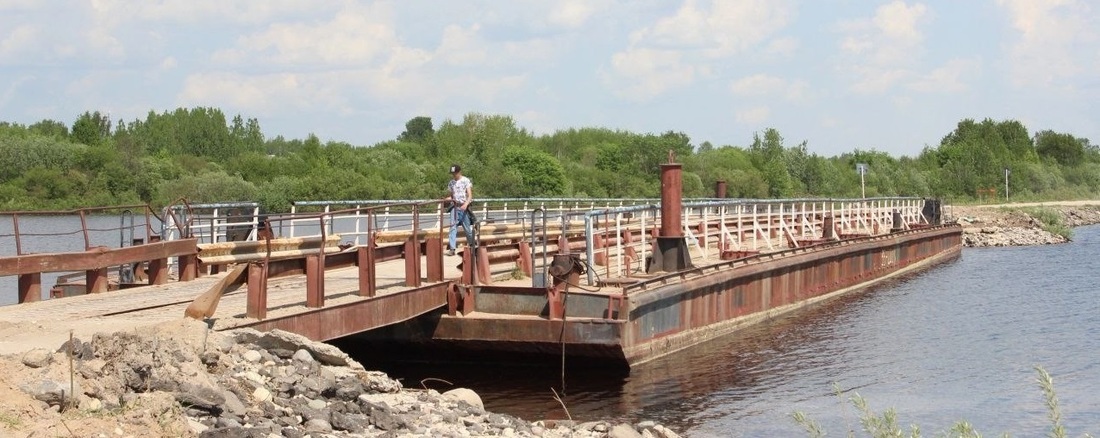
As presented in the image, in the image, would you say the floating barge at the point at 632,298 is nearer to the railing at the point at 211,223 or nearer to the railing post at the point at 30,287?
the railing at the point at 211,223

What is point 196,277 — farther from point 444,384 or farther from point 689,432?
point 689,432

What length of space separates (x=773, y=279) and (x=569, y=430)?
1434 centimetres

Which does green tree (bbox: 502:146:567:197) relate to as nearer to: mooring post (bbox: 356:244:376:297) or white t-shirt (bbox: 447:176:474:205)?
white t-shirt (bbox: 447:176:474:205)

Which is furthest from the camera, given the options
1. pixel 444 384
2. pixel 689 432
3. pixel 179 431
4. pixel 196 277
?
pixel 196 277

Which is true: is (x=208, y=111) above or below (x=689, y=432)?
above

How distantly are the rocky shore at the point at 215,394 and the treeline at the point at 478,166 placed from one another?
110 feet

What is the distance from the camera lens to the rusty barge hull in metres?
18.4

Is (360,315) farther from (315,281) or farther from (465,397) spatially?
(465,397)

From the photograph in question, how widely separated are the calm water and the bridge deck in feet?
5.59

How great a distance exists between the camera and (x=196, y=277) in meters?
20.2

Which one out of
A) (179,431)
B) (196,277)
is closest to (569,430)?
(179,431)

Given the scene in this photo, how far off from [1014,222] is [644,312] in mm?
59757

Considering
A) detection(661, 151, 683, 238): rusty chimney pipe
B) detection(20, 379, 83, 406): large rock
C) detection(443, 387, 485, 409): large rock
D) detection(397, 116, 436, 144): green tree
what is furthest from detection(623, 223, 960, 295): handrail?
detection(397, 116, 436, 144): green tree

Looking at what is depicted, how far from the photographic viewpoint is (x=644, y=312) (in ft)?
65.0
